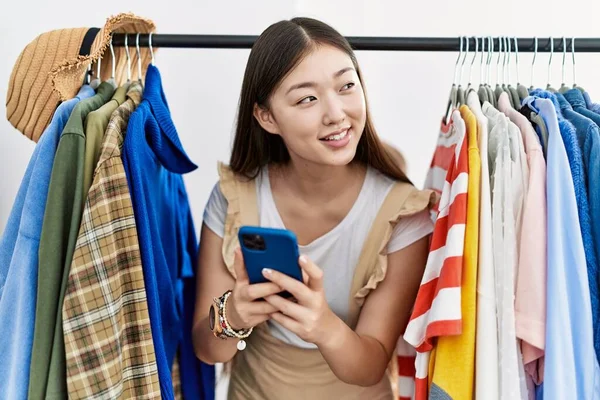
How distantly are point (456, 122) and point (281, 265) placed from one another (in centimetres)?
33

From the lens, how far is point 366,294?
1057 millimetres

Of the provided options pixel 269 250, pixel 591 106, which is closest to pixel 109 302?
pixel 269 250

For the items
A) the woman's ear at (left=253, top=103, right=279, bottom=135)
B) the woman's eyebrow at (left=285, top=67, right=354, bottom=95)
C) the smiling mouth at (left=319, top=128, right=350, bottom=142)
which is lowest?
the smiling mouth at (left=319, top=128, right=350, bottom=142)

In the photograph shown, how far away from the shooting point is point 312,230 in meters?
1.12

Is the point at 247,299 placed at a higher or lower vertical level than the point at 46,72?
lower

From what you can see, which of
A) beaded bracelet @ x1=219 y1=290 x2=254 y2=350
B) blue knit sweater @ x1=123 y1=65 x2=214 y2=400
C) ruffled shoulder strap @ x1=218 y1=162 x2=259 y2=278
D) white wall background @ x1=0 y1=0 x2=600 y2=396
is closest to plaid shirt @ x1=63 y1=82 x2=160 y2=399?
blue knit sweater @ x1=123 y1=65 x2=214 y2=400

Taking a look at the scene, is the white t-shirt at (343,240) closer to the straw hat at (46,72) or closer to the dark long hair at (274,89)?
the dark long hair at (274,89)

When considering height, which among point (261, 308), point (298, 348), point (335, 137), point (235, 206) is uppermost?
point (335, 137)

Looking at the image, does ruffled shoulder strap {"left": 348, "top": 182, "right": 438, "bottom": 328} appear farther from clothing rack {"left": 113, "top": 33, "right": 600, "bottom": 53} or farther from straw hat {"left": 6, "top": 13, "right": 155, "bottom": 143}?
straw hat {"left": 6, "top": 13, "right": 155, "bottom": 143}

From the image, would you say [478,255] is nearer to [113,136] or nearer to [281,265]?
[281,265]

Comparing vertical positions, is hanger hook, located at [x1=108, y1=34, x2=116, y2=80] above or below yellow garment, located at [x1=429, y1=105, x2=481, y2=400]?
above

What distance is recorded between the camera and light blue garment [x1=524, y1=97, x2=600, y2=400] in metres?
0.81

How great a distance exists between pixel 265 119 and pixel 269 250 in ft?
0.95

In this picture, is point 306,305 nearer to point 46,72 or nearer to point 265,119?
point 265,119
